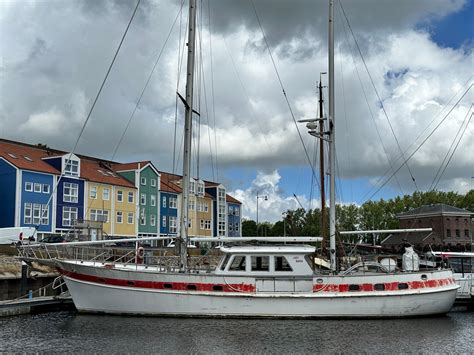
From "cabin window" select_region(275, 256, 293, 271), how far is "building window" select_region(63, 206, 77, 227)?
127 feet

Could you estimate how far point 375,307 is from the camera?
22.1m

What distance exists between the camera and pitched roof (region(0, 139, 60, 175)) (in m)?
52.6

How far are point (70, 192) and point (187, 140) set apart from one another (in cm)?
3746

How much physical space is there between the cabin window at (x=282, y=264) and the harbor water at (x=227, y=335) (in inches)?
90.0

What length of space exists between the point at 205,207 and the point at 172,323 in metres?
59.7

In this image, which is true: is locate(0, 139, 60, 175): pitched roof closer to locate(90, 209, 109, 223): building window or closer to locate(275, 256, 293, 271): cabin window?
locate(90, 209, 109, 223): building window

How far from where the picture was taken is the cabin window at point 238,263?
74.2ft

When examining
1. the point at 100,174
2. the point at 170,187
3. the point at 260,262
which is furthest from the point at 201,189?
the point at 260,262

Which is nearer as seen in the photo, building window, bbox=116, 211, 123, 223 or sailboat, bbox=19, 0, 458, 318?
sailboat, bbox=19, 0, 458, 318

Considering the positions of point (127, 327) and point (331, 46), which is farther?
point (331, 46)

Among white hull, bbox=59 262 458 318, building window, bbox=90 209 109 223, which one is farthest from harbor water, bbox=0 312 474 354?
building window, bbox=90 209 109 223

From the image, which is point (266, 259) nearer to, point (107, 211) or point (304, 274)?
point (304, 274)

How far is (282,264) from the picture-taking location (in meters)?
22.6

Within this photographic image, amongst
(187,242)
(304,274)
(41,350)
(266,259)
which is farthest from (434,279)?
(41,350)
